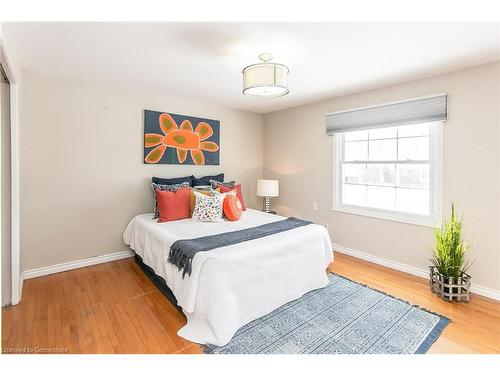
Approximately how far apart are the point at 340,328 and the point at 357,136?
8.38 ft

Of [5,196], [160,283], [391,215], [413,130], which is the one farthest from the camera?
[391,215]

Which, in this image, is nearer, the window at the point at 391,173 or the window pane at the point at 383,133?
the window at the point at 391,173

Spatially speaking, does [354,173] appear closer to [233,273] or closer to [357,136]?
[357,136]

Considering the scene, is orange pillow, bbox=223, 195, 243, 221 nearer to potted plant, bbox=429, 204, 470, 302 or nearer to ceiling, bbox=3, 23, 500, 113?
ceiling, bbox=3, 23, 500, 113

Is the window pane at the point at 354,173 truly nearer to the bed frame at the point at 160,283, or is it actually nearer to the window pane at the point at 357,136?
the window pane at the point at 357,136

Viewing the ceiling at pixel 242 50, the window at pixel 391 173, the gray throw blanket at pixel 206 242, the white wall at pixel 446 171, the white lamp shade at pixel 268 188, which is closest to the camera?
the ceiling at pixel 242 50

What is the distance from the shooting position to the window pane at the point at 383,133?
3.25 meters

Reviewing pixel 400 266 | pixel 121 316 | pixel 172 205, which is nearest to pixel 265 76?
pixel 172 205

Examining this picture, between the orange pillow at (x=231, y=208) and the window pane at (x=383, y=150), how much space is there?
1.92m

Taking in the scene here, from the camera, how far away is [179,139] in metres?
3.83

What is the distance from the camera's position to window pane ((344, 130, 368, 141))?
3539 millimetres

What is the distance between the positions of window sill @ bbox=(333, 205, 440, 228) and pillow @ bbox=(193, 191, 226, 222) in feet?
5.83

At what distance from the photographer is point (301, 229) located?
271 cm

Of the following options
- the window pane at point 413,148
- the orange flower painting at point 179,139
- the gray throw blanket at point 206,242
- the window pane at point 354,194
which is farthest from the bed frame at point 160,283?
the window pane at point 413,148
